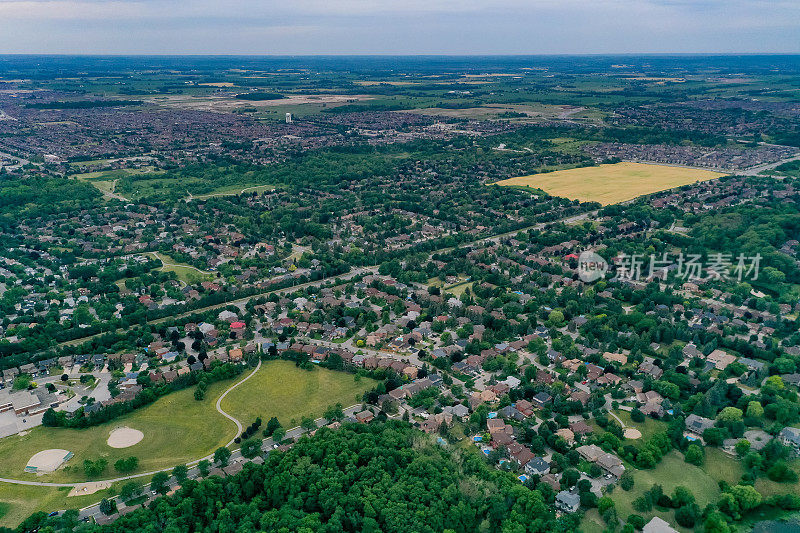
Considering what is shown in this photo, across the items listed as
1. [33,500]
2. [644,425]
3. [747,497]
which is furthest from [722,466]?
[33,500]

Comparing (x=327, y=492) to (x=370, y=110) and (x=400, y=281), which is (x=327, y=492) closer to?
(x=400, y=281)

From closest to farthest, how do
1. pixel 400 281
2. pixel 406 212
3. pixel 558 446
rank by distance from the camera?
pixel 558 446 < pixel 400 281 < pixel 406 212

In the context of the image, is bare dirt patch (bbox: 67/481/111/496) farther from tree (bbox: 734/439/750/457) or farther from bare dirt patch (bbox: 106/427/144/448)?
tree (bbox: 734/439/750/457)

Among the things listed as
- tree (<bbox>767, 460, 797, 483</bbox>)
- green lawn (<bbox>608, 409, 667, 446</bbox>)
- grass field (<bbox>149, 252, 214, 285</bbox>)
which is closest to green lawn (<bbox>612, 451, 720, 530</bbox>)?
green lawn (<bbox>608, 409, 667, 446</bbox>)

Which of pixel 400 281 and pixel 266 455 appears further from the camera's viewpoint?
pixel 400 281

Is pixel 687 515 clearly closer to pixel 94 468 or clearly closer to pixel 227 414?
pixel 227 414

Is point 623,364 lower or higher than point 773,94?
lower

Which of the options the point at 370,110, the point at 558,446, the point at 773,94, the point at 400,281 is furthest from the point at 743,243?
the point at 773,94

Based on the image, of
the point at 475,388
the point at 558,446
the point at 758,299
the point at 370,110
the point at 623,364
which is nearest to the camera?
the point at 558,446
